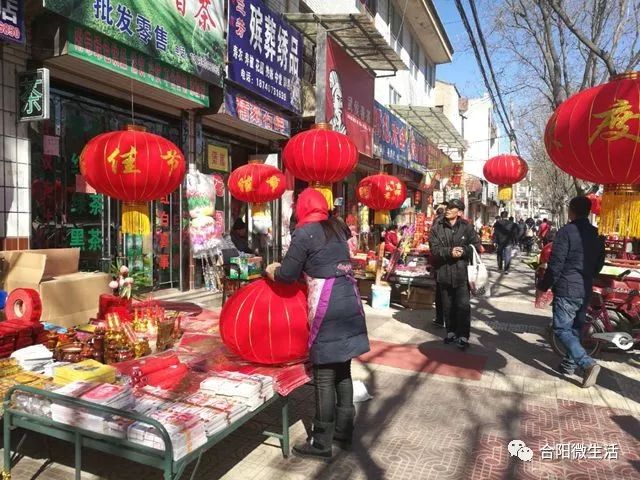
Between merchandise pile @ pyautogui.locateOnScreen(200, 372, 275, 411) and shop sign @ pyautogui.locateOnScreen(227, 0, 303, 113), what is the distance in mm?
7298

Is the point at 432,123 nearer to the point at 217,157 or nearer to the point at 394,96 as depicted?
the point at 394,96

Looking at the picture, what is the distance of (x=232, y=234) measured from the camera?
11.3 metres

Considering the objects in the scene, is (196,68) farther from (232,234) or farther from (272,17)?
(232,234)

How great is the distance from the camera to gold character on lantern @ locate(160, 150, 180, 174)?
4.93m

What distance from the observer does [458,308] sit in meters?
6.57

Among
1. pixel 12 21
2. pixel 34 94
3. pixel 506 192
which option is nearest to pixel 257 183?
pixel 34 94

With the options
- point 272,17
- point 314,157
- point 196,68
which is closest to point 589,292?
point 314,157

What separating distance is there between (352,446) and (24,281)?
3.88 metres

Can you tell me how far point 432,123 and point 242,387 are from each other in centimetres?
2060

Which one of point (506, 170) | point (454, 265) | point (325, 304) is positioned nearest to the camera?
point (325, 304)

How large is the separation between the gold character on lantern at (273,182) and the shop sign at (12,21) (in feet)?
14.6

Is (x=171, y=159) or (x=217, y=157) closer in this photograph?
(x=171, y=159)

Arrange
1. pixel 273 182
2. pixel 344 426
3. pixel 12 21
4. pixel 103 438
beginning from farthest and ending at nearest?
1. pixel 273 182
2. pixel 12 21
3. pixel 344 426
4. pixel 103 438

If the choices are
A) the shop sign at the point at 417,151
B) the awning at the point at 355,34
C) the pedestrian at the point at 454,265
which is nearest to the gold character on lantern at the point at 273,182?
the pedestrian at the point at 454,265
